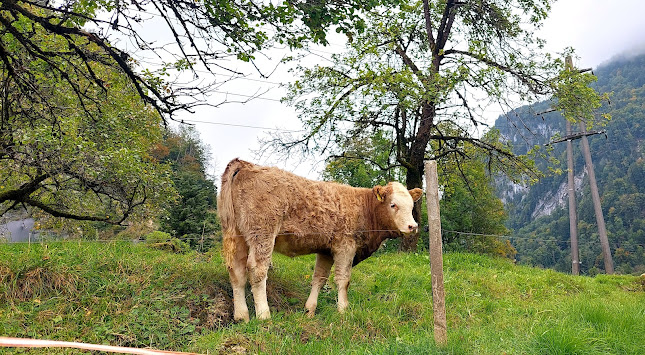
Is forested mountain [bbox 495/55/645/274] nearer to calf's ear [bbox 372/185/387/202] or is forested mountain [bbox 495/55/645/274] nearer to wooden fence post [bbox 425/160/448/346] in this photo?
calf's ear [bbox 372/185/387/202]

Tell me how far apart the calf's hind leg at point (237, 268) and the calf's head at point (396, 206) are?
2335 millimetres

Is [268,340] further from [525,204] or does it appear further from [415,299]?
[525,204]

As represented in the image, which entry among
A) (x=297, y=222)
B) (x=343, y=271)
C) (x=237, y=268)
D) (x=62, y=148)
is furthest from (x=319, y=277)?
(x=62, y=148)

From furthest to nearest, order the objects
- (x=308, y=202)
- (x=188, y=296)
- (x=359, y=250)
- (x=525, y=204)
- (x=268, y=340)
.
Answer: (x=525, y=204), (x=359, y=250), (x=308, y=202), (x=188, y=296), (x=268, y=340)

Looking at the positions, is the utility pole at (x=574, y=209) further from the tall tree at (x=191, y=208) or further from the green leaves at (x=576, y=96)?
the tall tree at (x=191, y=208)

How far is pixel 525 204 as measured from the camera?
105000 millimetres

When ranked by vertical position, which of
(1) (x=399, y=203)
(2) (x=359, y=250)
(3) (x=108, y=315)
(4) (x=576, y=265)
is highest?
(1) (x=399, y=203)

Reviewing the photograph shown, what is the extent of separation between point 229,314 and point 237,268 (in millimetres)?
658

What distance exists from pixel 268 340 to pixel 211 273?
2348 millimetres

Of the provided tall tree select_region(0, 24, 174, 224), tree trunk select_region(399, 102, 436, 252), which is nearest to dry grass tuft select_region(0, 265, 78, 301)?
tall tree select_region(0, 24, 174, 224)

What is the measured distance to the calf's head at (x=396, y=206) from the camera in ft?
24.0

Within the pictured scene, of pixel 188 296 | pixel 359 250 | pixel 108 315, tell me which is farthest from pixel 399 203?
pixel 108 315

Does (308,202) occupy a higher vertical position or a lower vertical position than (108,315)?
higher

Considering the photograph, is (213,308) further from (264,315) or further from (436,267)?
(436,267)
